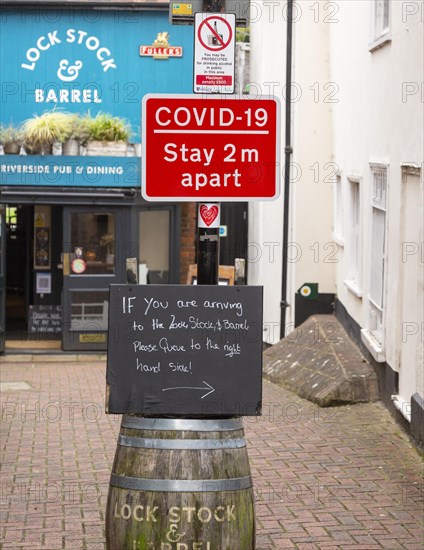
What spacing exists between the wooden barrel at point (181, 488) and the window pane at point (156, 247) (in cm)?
1145

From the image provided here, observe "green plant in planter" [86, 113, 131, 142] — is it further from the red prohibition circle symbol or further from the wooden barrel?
the wooden barrel

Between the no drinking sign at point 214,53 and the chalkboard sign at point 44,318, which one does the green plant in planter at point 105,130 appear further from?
the no drinking sign at point 214,53

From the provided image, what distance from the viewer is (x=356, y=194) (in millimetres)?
13844

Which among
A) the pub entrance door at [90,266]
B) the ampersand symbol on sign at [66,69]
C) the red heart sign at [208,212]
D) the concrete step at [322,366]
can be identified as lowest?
the concrete step at [322,366]

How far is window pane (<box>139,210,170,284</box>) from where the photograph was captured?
16.9 metres

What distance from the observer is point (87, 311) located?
639 inches

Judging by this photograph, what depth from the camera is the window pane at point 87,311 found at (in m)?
16.2

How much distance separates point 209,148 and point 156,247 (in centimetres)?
1139

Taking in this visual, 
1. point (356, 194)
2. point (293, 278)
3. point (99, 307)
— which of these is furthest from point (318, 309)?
point (99, 307)

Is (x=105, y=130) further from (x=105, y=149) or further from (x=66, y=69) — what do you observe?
(x=66, y=69)

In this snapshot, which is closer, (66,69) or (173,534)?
(173,534)

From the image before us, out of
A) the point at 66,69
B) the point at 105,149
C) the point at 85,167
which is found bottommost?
the point at 85,167

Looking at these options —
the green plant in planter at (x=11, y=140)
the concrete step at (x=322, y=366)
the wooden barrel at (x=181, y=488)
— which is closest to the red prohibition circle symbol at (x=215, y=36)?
the wooden barrel at (x=181, y=488)

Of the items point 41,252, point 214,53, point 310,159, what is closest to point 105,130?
point 41,252
